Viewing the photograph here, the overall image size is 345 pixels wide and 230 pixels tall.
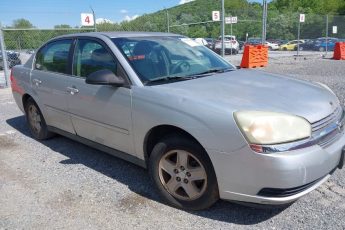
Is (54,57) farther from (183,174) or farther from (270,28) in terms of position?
(270,28)

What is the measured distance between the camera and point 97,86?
391cm

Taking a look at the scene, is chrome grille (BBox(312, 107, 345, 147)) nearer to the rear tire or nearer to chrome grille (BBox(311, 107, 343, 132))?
chrome grille (BBox(311, 107, 343, 132))

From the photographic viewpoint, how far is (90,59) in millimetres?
4207

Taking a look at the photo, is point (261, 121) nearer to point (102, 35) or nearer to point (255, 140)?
point (255, 140)

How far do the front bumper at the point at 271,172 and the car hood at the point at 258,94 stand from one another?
1.07 feet

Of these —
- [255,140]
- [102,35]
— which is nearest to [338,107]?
[255,140]

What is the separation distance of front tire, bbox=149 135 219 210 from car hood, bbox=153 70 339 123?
0.41m

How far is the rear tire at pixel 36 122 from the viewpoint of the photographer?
17.4ft

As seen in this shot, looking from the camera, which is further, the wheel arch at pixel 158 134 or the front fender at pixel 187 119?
the wheel arch at pixel 158 134

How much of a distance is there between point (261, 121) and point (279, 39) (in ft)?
126

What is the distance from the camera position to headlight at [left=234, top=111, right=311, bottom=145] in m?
2.66

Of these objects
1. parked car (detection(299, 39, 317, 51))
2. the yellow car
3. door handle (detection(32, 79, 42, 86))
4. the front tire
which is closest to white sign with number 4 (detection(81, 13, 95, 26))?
door handle (detection(32, 79, 42, 86))

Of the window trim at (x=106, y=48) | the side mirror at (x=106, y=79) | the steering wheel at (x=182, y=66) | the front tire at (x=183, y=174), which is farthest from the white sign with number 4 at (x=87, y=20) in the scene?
the front tire at (x=183, y=174)

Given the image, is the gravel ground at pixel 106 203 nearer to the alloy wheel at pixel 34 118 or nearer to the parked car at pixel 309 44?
the alloy wheel at pixel 34 118
